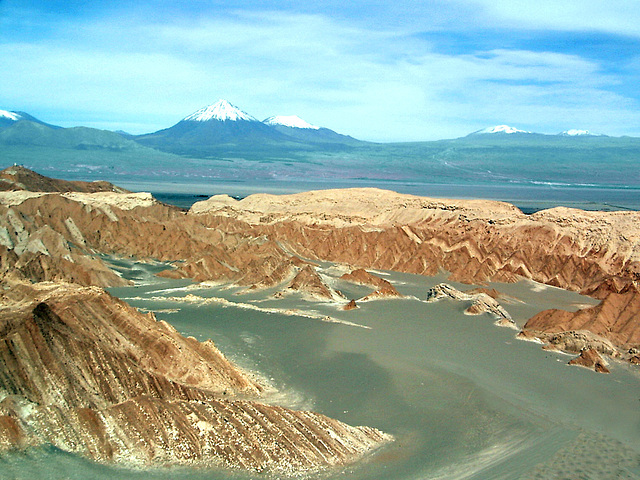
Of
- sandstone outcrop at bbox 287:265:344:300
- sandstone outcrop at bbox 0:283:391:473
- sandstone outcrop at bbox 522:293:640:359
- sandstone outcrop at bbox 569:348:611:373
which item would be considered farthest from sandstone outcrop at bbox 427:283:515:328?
sandstone outcrop at bbox 0:283:391:473

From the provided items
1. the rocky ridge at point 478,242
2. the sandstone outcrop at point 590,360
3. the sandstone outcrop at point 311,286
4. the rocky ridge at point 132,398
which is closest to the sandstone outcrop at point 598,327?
the sandstone outcrop at point 590,360

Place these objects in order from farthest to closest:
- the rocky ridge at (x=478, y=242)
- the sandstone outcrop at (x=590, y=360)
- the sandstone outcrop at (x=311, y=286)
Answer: the rocky ridge at (x=478, y=242), the sandstone outcrop at (x=311, y=286), the sandstone outcrop at (x=590, y=360)

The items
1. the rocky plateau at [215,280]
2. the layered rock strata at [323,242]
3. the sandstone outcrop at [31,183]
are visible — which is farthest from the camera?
the sandstone outcrop at [31,183]

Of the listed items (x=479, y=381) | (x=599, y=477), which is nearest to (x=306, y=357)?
(x=479, y=381)

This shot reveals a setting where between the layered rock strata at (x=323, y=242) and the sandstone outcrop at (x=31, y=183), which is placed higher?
the sandstone outcrop at (x=31, y=183)

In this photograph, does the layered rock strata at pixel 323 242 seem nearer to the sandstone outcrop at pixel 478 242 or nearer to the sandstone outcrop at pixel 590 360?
the sandstone outcrop at pixel 478 242

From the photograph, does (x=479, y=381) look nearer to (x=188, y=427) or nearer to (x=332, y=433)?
(x=332, y=433)
